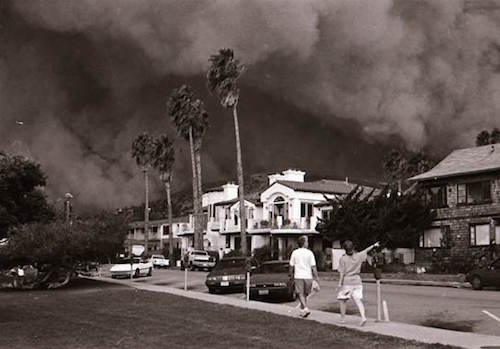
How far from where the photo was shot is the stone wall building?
141 ft

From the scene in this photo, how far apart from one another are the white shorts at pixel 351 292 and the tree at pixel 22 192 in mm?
27471

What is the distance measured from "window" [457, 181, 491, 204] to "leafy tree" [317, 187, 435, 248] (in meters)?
2.32

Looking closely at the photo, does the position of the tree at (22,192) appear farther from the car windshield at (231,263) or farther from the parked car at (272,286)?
the parked car at (272,286)

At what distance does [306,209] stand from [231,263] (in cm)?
3863

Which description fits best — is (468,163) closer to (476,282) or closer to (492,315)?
(476,282)

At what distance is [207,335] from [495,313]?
27.0 ft

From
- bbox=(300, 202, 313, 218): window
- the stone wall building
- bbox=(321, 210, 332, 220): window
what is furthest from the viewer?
bbox=(300, 202, 313, 218): window

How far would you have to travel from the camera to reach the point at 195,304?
63.3ft

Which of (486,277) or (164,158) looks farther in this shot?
(164,158)

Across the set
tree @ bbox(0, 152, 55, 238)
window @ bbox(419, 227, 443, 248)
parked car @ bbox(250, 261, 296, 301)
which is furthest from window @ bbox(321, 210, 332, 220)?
parked car @ bbox(250, 261, 296, 301)

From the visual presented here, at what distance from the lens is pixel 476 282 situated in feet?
92.3

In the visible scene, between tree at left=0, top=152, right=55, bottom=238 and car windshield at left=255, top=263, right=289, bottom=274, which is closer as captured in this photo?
car windshield at left=255, top=263, right=289, bottom=274

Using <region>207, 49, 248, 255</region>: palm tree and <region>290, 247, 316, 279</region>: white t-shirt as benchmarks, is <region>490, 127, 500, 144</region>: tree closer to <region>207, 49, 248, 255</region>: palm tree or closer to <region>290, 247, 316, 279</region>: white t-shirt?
<region>207, 49, 248, 255</region>: palm tree

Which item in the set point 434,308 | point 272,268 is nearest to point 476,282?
→ point 272,268
